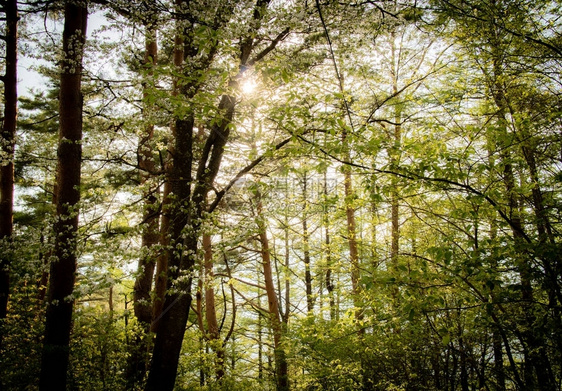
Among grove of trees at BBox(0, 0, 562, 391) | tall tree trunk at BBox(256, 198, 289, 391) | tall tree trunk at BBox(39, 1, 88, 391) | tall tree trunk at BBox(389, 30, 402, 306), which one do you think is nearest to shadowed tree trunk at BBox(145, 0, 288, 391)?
grove of trees at BBox(0, 0, 562, 391)

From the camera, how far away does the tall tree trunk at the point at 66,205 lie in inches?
193

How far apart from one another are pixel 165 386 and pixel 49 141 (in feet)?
31.5

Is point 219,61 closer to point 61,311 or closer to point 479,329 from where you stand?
point 61,311

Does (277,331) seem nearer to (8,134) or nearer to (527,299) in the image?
(527,299)

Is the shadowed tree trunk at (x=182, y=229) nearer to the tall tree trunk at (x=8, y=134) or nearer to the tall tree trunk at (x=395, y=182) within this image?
the tall tree trunk at (x=395, y=182)

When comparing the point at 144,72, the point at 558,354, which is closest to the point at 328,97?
the point at 144,72

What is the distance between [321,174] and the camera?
5.18 m

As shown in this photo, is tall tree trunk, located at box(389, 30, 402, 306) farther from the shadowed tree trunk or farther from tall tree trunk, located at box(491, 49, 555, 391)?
the shadowed tree trunk

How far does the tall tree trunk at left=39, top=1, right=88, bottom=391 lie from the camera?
491cm

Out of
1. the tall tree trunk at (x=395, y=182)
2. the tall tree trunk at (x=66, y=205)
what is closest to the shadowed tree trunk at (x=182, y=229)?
the tall tree trunk at (x=66, y=205)

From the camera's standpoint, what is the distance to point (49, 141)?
34.8 ft

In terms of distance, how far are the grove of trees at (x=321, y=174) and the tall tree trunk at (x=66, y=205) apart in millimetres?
28

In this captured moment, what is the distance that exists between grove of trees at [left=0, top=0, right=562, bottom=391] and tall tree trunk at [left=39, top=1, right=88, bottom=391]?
A: 28 mm

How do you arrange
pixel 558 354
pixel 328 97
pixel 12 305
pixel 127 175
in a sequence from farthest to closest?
pixel 127 175 < pixel 12 305 < pixel 328 97 < pixel 558 354
